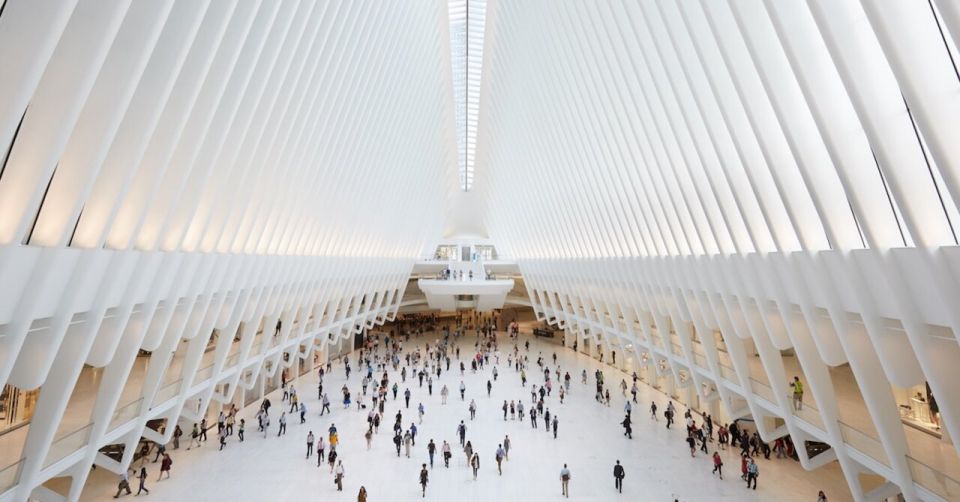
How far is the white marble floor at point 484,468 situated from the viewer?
32.1ft

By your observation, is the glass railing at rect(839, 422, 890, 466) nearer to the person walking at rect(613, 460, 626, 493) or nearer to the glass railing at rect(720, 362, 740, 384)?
the glass railing at rect(720, 362, 740, 384)

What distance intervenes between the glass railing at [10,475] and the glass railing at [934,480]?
1119cm

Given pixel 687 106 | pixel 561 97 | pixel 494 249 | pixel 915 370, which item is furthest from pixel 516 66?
pixel 494 249

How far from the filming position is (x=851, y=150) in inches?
207

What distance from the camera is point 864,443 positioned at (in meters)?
7.22

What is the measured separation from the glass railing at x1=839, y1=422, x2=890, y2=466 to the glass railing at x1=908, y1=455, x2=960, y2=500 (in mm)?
408

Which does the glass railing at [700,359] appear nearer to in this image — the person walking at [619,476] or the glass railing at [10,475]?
the person walking at [619,476]

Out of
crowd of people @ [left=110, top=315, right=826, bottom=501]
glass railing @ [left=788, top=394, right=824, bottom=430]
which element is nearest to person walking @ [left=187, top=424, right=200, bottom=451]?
crowd of people @ [left=110, top=315, right=826, bottom=501]

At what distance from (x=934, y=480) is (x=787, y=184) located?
4.02m

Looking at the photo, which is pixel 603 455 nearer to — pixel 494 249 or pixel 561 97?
pixel 561 97

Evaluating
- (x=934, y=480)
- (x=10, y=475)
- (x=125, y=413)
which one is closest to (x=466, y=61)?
(x=125, y=413)

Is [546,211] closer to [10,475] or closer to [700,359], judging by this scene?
[700,359]

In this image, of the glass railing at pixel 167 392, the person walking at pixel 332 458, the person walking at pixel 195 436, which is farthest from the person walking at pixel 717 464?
the person walking at pixel 195 436

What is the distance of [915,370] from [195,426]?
50.2ft
